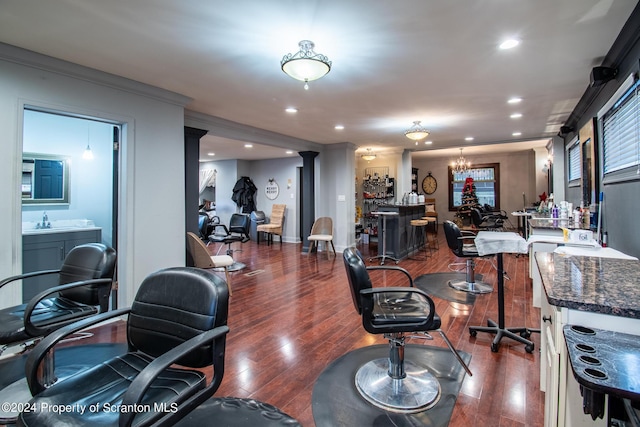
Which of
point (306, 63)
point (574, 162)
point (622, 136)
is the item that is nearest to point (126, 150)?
point (306, 63)

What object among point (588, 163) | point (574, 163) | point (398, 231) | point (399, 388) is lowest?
point (399, 388)

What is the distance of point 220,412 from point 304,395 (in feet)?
1.66

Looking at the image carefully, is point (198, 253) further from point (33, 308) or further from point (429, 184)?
point (429, 184)

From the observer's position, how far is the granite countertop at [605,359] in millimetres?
688

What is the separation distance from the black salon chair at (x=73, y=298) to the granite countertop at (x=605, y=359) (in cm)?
234

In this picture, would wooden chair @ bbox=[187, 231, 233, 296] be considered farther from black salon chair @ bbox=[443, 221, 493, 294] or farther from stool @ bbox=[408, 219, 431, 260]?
stool @ bbox=[408, 219, 431, 260]

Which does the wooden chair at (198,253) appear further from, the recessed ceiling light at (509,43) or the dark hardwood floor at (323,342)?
the recessed ceiling light at (509,43)

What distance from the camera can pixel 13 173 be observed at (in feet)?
7.89

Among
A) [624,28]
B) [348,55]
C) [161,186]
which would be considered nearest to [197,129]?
[161,186]

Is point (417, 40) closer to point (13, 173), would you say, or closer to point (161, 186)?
point (161, 186)

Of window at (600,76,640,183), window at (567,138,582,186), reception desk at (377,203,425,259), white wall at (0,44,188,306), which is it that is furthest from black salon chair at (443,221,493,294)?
white wall at (0,44,188,306)

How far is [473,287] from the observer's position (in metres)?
4.03

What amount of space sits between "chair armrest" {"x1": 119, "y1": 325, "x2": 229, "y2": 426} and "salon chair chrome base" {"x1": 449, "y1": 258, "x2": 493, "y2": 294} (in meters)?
3.58

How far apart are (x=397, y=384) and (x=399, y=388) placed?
30 millimetres
